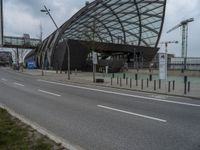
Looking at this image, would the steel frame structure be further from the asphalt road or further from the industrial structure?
A: the asphalt road

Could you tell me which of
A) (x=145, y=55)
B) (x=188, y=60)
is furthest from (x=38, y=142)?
(x=145, y=55)

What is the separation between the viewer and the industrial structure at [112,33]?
217 ft

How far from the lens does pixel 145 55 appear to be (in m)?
83.4

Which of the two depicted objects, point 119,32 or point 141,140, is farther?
point 119,32

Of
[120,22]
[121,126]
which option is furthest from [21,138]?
[120,22]

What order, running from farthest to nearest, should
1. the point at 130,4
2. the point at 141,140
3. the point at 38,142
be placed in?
the point at 130,4 → the point at 141,140 → the point at 38,142

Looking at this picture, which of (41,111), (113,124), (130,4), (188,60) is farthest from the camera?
(130,4)

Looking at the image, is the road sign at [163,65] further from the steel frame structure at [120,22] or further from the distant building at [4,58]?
the distant building at [4,58]

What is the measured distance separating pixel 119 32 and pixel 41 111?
80071 mm

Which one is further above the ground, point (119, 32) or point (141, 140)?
point (119, 32)

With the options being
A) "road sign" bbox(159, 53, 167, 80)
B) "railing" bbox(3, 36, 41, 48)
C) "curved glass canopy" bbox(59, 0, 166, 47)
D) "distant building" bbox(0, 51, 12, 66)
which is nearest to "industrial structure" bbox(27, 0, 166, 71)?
"curved glass canopy" bbox(59, 0, 166, 47)

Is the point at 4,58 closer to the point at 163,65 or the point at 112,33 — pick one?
the point at 112,33

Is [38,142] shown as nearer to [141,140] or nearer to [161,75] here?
[141,140]

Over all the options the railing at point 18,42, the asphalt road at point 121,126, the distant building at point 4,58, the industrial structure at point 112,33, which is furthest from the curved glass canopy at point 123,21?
the distant building at point 4,58
